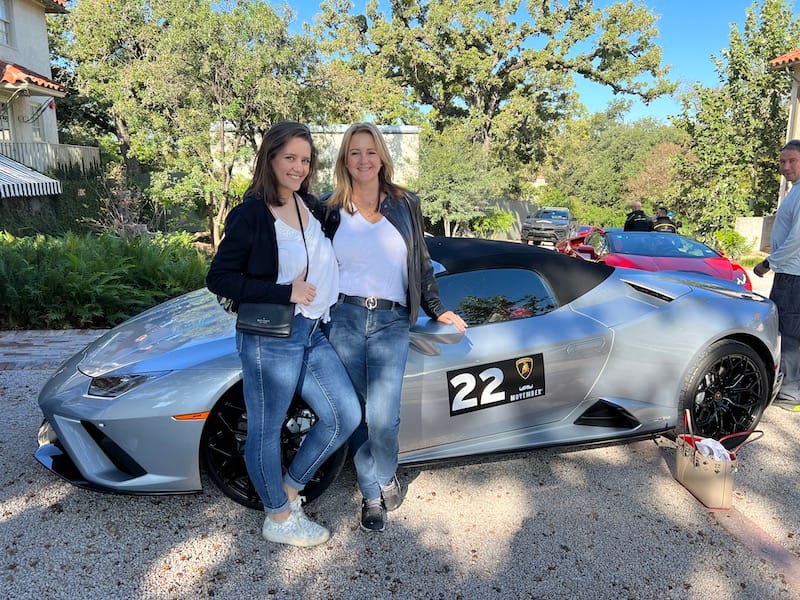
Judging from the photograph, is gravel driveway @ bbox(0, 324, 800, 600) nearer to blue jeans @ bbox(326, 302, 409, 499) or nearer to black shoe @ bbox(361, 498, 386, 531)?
black shoe @ bbox(361, 498, 386, 531)

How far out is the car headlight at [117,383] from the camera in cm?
263

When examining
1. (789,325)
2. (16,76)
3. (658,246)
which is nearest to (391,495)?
(789,325)

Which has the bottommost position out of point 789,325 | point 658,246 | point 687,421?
point 687,421

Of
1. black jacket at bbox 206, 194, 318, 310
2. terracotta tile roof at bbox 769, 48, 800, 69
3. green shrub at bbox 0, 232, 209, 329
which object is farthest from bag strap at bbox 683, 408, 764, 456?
terracotta tile roof at bbox 769, 48, 800, 69

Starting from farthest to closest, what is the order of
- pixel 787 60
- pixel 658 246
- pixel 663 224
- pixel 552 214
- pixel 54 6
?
pixel 552 214, pixel 54 6, pixel 787 60, pixel 663 224, pixel 658 246

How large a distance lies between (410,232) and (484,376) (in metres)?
0.84

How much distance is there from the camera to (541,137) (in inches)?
1168

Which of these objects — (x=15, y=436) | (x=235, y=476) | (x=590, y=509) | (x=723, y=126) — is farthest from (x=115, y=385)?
(x=723, y=126)

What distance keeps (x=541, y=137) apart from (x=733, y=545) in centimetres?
2907

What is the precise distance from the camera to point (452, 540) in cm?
272

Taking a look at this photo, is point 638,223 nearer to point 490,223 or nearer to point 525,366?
point 525,366

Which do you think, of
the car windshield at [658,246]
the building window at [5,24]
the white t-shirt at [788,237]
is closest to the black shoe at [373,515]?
the white t-shirt at [788,237]

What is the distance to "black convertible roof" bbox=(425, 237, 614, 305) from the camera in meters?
3.18

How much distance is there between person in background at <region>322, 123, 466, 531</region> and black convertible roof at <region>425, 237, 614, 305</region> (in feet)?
1.81
